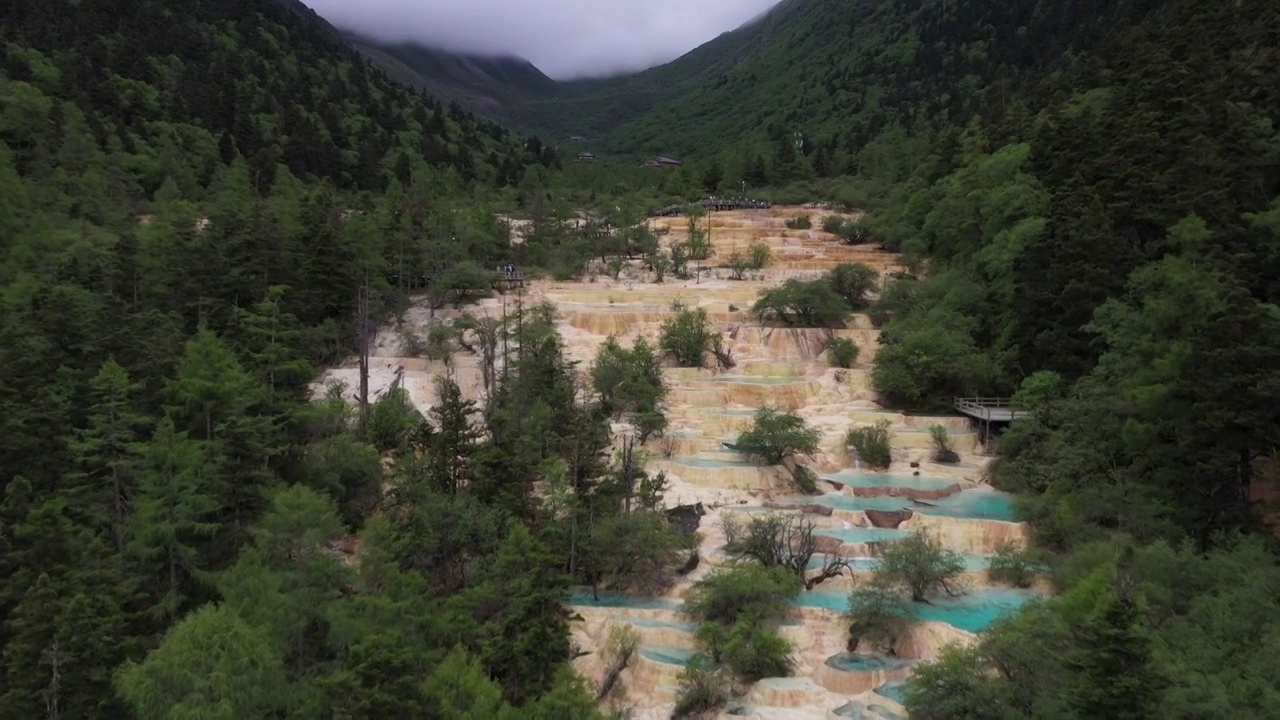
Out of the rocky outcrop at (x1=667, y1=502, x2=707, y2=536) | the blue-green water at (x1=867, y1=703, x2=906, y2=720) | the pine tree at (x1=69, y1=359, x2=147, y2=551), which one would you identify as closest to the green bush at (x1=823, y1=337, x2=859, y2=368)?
the rocky outcrop at (x1=667, y1=502, x2=707, y2=536)

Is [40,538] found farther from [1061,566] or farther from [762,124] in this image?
[762,124]

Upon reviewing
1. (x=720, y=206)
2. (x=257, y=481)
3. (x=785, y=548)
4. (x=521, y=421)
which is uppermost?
(x=720, y=206)

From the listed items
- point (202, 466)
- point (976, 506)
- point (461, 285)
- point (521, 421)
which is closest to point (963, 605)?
point (976, 506)

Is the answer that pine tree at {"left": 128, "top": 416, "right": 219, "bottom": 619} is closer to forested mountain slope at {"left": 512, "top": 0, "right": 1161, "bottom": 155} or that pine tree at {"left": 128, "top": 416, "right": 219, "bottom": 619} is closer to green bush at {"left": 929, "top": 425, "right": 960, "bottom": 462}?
green bush at {"left": 929, "top": 425, "right": 960, "bottom": 462}

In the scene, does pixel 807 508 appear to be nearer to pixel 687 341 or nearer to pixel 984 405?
pixel 984 405

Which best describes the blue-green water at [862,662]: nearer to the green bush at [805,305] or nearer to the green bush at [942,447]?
the green bush at [942,447]

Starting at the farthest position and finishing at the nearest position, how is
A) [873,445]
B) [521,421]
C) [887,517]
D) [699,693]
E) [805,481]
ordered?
[873,445] → [805,481] → [521,421] → [887,517] → [699,693]

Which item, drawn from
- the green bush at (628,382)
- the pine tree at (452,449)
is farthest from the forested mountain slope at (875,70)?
the pine tree at (452,449)
